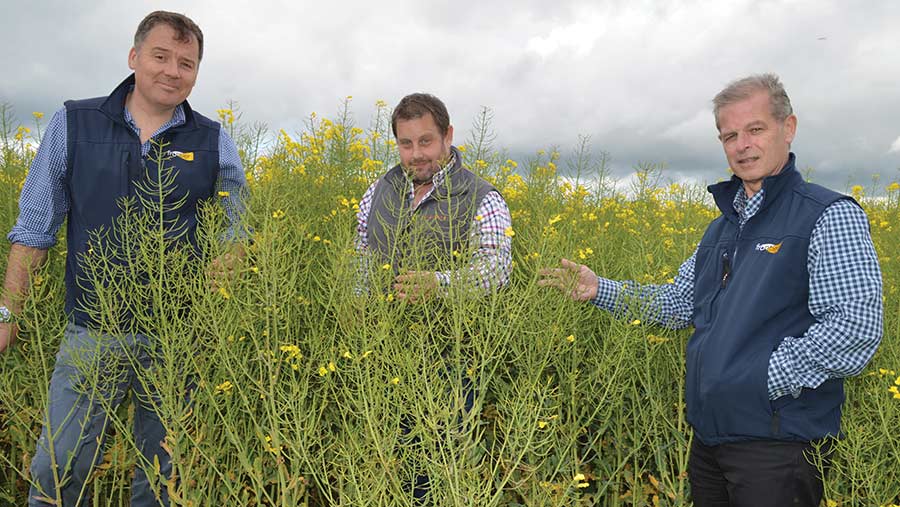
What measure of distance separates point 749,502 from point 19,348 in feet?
8.94

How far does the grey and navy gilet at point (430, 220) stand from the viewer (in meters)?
2.14

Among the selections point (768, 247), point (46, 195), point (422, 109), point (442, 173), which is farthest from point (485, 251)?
point (46, 195)

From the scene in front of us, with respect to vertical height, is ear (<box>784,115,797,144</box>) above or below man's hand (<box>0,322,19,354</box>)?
above

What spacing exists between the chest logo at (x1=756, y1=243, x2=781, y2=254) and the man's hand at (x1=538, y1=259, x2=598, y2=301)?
577mm

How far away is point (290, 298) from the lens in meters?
2.00

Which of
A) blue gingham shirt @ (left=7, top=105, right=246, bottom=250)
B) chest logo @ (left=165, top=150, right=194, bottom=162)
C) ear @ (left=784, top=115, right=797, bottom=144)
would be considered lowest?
blue gingham shirt @ (left=7, top=105, right=246, bottom=250)

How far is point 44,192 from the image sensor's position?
2.12 metres

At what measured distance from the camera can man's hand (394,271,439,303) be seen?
1.92 meters

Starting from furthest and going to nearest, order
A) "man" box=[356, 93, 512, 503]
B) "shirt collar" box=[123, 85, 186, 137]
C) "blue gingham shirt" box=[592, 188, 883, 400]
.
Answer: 1. "shirt collar" box=[123, 85, 186, 137]
2. "man" box=[356, 93, 512, 503]
3. "blue gingham shirt" box=[592, 188, 883, 400]

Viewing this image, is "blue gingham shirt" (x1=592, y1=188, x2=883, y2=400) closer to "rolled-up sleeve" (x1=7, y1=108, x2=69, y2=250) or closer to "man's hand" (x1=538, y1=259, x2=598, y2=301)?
"man's hand" (x1=538, y1=259, x2=598, y2=301)

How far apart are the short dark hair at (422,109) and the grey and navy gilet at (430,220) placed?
0.13 metres

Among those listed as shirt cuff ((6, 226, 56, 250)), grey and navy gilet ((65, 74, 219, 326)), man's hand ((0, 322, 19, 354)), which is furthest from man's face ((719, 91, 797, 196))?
man's hand ((0, 322, 19, 354))

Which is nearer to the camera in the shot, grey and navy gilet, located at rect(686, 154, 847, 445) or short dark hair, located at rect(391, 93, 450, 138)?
grey and navy gilet, located at rect(686, 154, 847, 445)

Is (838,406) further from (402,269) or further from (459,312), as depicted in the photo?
(402,269)
